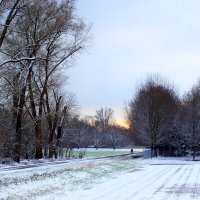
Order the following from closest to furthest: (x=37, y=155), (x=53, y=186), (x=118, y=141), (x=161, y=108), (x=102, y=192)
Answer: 1. (x=102, y=192)
2. (x=53, y=186)
3. (x=37, y=155)
4. (x=161, y=108)
5. (x=118, y=141)

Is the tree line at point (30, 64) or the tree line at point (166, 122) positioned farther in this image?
the tree line at point (166, 122)

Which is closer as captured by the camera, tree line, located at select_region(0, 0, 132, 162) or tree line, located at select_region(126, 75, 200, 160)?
tree line, located at select_region(0, 0, 132, 162)

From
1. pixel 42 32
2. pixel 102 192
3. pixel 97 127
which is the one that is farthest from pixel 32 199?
pixel 97 127

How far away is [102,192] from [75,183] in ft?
14.3

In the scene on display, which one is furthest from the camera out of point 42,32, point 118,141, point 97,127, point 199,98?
point 97,127

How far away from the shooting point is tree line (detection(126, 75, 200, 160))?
193 ft

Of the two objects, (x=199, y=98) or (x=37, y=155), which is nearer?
(x=37, y=155)

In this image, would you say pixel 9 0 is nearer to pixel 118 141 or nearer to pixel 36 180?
pixel 36 180

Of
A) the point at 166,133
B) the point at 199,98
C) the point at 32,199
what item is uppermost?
the point at 199,98

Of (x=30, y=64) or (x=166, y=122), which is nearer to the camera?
(x=30, y=64)

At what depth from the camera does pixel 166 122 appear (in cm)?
6016

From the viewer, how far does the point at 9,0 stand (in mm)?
28672

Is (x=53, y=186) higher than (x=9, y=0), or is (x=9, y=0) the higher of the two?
(x=9, y=0)

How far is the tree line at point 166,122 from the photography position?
58.7m
